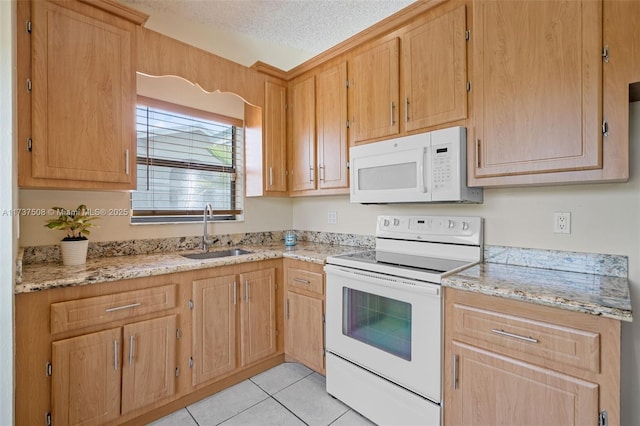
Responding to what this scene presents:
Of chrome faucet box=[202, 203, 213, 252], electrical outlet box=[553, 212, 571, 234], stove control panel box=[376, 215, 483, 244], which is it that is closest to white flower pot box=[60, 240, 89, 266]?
chrome faucet box=[202, 203, 213, 252]

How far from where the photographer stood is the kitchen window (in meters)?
2.24

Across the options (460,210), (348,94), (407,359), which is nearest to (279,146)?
(348,94)

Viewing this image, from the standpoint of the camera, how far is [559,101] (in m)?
1.34

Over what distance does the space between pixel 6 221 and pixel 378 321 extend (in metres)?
1.69

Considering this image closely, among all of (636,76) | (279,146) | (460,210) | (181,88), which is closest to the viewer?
(636,76)

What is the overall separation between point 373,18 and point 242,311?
8.08 ft

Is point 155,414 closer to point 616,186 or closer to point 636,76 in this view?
point 616,186

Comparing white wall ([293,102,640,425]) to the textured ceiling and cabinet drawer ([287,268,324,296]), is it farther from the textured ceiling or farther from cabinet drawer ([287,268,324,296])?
the textured ceiling

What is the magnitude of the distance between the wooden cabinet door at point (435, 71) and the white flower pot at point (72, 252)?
2.05m

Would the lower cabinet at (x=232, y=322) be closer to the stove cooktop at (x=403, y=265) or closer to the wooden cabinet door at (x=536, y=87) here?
the stove cooktop at (x=403, y=265)

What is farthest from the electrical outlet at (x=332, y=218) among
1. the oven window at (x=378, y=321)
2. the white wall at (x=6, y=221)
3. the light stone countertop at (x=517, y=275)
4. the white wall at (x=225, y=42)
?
the white wall at (x=6, y=221)

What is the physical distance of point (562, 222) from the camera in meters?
1.56

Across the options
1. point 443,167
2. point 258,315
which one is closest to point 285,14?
point 443,167

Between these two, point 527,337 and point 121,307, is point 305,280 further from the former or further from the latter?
point 527,337
